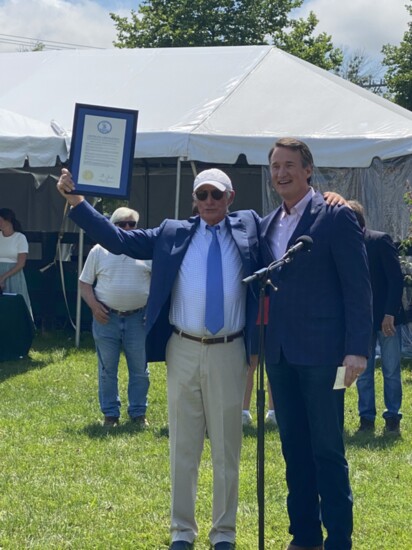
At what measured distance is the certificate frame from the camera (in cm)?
474

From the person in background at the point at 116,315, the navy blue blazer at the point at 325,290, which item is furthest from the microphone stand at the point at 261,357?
the person in background at the point at 116,315

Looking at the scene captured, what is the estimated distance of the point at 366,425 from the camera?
26.0 feet

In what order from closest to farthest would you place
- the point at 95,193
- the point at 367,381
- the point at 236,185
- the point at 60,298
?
the point at 95,193 < the point at 367,381 < the point at 60,298 < the point at 236,185

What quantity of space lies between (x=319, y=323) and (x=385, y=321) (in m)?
3.28

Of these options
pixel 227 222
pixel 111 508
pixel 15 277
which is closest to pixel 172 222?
pixel 227 222

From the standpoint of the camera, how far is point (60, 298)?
43.8ft

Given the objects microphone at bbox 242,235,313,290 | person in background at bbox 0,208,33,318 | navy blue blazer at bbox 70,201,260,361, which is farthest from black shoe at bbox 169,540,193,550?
person in background at bbox 0,208,33,318

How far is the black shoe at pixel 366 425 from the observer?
311 inches

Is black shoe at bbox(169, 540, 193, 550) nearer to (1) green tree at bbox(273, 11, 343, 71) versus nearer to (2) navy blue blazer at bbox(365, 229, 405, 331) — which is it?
(2) navy blue blazer at bbox(365, 229, 405, 331)

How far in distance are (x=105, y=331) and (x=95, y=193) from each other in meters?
3.35

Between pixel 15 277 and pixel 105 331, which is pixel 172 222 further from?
pixel 15 277

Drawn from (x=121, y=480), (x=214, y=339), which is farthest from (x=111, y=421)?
(x=214, y=339)

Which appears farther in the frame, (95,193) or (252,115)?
(252,115)

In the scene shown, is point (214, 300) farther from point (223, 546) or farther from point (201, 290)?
point (223, 546)
